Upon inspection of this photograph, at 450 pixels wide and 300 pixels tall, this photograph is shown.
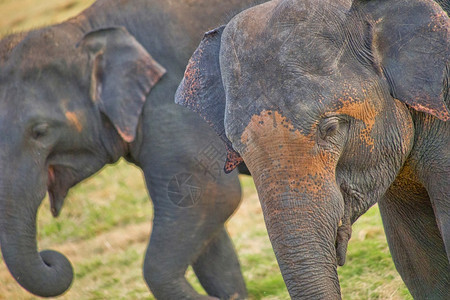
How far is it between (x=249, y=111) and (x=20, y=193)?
2.26 metres

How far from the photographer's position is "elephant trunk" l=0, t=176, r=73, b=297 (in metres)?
5.05

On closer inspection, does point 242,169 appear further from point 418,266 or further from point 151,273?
point 418,266

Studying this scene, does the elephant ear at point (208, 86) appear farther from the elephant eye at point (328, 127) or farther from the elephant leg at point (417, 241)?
the elephant leg at point (417, 241)

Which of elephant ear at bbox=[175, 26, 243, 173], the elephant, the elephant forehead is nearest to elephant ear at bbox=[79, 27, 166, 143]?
elephant ear at bbox=[175, 26, 243, 173]

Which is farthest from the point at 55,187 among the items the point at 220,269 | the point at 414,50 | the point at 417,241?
the point at 414,50

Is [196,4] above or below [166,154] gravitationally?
above

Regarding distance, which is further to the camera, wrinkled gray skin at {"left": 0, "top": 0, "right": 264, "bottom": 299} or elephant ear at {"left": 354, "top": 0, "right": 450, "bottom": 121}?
wrinkled gray skin at {"left": 0, "top": 0, "right": 264, "bottom": 299}

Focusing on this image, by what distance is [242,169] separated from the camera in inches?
199

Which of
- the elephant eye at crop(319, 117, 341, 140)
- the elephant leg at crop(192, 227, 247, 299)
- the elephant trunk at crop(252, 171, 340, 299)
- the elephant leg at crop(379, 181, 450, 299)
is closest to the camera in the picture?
the elephant trunk at crop(252, 171, 340, 299)

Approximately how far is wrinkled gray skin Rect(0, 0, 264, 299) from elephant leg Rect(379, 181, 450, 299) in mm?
1281

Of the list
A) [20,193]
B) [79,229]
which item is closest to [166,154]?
[20,193]

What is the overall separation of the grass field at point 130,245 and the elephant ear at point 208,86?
1663mm

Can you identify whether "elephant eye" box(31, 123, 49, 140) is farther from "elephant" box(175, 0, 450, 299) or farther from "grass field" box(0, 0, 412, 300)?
"elephant" box(175, 0, 450, 299)

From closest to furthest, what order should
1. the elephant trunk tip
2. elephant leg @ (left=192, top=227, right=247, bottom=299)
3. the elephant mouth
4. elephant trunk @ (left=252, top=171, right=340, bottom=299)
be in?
elephant trunk @ (left=252, top=171, right=340, bottom=299)
the elephant trunk tip
the elephant mouth
elephant leg @ (left=192, top=227, right=247, bottom=299)
